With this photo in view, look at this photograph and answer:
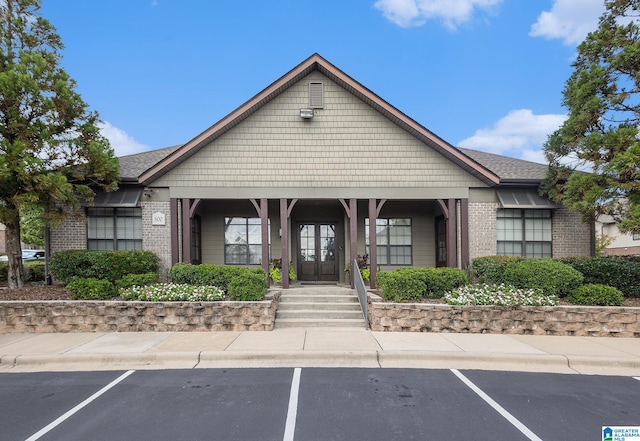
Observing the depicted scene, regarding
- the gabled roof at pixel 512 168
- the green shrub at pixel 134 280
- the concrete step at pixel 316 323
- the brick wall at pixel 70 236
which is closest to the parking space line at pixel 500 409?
the concrete step at pixel 316 323

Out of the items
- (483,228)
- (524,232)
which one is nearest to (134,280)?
Result: (483,228)

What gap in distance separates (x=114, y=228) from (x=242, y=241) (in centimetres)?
414

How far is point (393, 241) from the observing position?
12516 mm

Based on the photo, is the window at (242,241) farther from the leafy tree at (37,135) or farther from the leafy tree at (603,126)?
the leafy tree at (603,126)

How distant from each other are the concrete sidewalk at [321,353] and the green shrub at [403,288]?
1.22 m

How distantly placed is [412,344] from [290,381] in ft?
8.98

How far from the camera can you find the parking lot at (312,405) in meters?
3.93

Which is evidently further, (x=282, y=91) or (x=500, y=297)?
(x=282, y=91)

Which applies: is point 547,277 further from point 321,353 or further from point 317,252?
point 317,252

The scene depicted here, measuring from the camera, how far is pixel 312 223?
12.8 meters

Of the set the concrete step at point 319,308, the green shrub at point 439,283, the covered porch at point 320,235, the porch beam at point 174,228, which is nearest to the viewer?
the concrete step at point 319,308

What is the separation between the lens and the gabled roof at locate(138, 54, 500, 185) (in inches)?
407

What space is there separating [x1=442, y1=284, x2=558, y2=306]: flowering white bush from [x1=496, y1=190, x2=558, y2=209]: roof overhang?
11.3 feet

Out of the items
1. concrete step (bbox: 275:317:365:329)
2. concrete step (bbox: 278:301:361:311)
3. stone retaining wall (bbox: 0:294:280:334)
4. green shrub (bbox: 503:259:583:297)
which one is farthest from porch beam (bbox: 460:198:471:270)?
stone retaining wall (bbox: 0:294:280:334)
